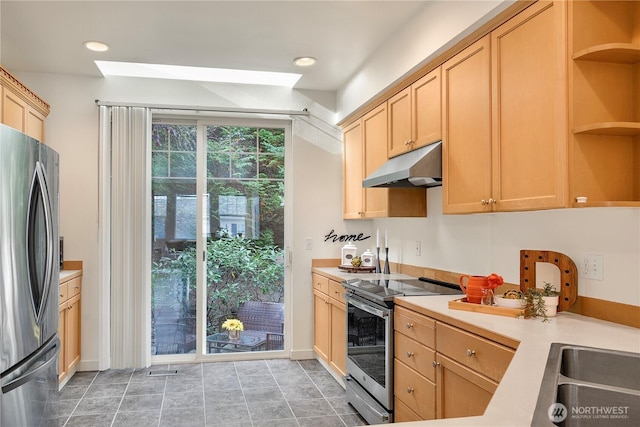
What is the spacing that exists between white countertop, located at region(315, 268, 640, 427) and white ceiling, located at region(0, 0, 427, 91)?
6.19 ft

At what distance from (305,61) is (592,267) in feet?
8.99

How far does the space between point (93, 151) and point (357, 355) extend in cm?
291

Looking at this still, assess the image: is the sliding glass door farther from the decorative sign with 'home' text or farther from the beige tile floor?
the decorative sign with 'home' text

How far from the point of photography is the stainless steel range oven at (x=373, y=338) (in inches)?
113

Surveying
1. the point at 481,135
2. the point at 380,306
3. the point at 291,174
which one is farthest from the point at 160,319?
the point at 481,135

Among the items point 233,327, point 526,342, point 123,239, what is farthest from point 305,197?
point 526,342

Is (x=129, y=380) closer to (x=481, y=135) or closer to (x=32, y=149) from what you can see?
(x=32, y=149)

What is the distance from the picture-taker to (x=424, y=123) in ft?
10.4

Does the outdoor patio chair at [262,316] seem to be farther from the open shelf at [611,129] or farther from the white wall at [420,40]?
the open shelf at [611,129]

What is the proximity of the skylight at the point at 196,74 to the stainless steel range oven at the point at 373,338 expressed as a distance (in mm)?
2159

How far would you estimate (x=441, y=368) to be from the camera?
234cm

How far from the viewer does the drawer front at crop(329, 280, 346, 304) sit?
3.84 m

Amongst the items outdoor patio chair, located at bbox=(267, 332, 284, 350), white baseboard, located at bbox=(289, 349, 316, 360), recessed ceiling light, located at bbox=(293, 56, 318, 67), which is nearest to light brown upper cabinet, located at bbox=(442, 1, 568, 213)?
recessed ceiling light, located at bbox=(293, 56, 318, 67)

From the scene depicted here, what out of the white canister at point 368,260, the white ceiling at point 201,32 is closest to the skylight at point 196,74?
the white ceiling at point 201,32
